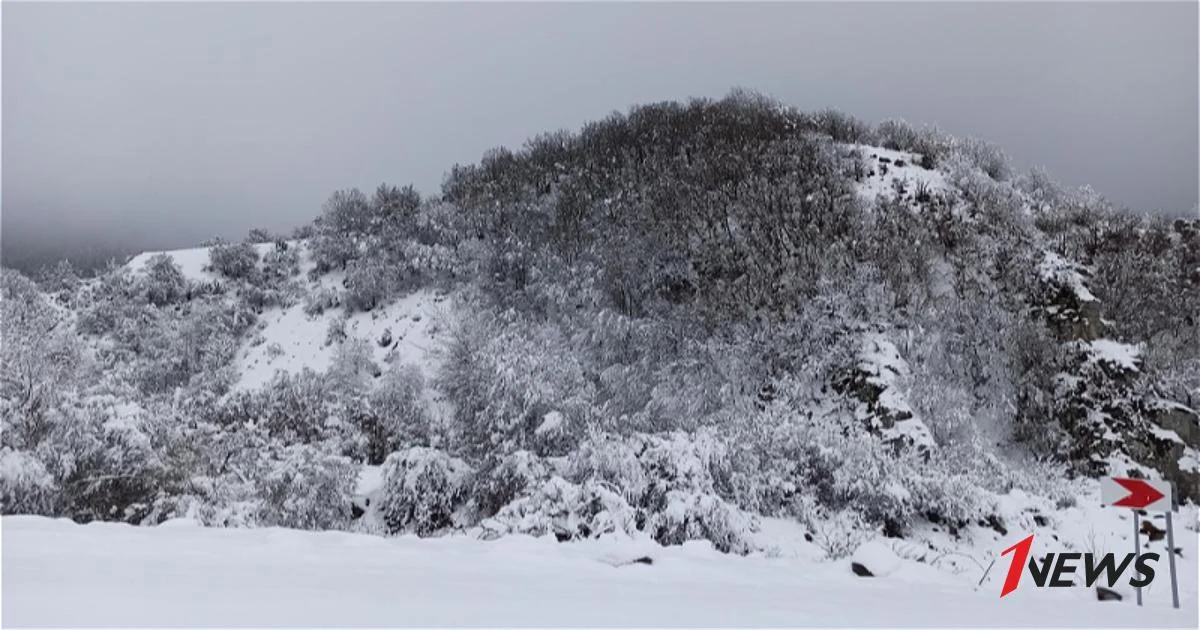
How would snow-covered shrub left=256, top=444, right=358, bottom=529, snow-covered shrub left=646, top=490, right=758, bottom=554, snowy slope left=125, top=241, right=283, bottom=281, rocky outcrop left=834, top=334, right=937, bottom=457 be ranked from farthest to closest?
snowy slope left=125, top=241, right=283, bottom=281 < rocky outcrop left=834, top=334, right=937, bottom=457 < snow-covered shrub left=256, top=444, right=358, bottom=529 < snow-covered shrub left=646, top=490, right=758, bottom=554

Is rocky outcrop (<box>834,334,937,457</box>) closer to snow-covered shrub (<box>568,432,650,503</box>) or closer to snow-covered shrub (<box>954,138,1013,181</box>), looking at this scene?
snow-covered shrub (<box>568,432,650,503</box>)

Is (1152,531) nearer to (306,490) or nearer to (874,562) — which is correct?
(874,562)

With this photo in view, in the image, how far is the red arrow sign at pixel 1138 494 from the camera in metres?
5.31

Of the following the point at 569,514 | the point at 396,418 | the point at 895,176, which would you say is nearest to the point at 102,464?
the point at 396,418

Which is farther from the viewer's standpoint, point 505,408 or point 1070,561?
point 505,408

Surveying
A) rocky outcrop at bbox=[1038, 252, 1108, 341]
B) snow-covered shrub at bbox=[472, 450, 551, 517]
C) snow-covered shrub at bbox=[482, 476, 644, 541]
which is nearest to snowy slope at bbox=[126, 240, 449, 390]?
snow-covered shrub at bbox=[472, 450, 551, 517]

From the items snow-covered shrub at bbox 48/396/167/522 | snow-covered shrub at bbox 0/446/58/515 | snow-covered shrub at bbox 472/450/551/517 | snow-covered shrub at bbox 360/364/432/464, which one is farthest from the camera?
snow-covered shrub at bbox 360/364/432/464

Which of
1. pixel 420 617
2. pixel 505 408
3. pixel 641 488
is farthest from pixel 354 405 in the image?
pixel 420 617

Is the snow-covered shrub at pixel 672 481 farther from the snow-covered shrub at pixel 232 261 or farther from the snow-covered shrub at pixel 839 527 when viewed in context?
the snow-covered shrub at pixel 232 261

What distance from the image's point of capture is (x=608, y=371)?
16297 millimetres

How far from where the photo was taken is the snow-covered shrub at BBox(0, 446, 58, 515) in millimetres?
8938

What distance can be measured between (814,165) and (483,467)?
16538mm

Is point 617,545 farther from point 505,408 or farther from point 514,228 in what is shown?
point 514,228

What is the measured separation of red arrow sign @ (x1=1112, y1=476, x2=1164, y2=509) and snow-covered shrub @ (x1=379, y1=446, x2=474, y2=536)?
32.6 ft
